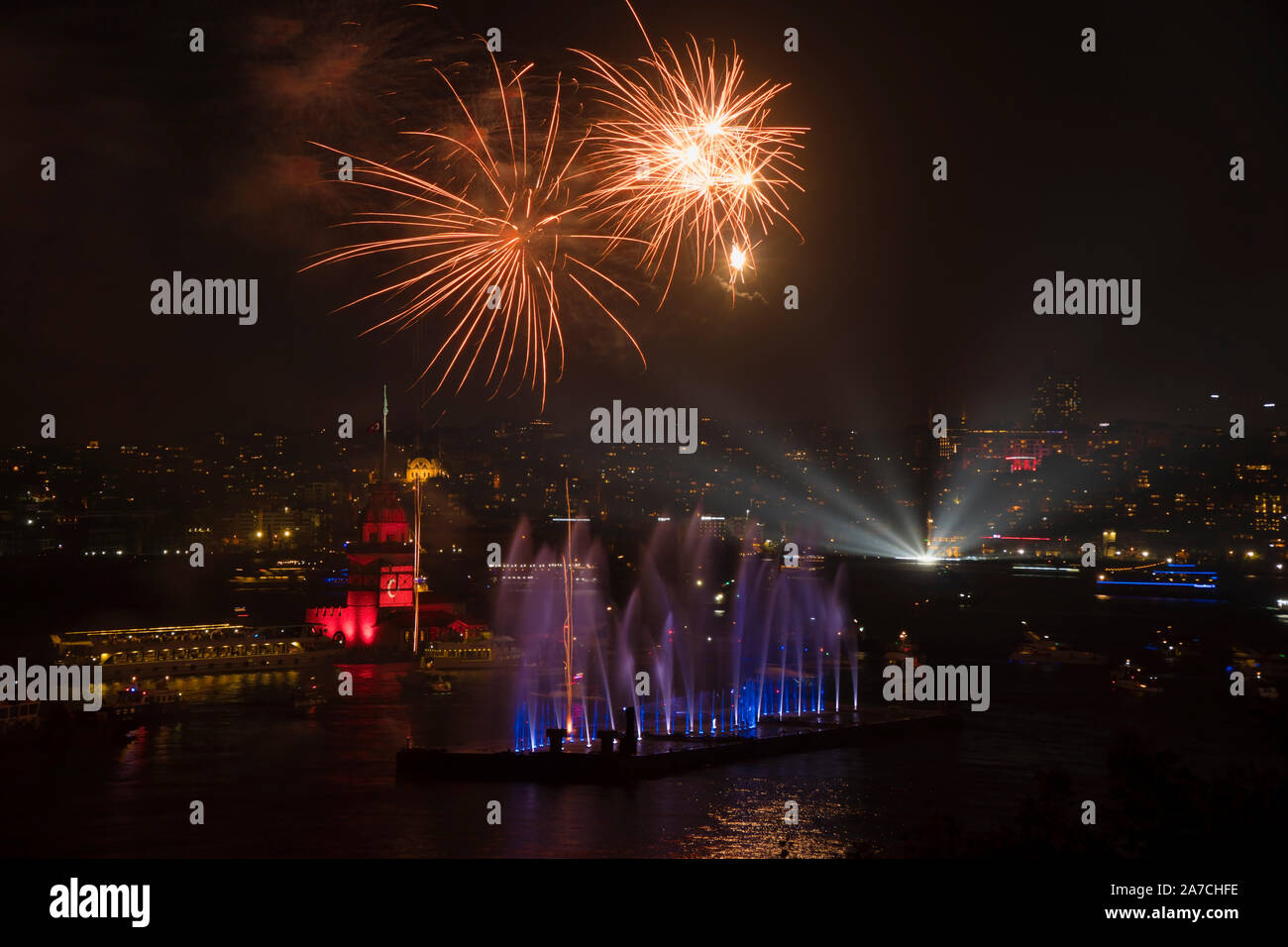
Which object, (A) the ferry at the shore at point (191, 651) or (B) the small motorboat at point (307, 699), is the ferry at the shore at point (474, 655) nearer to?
(A) the ferry at the shore at point (191, 651)

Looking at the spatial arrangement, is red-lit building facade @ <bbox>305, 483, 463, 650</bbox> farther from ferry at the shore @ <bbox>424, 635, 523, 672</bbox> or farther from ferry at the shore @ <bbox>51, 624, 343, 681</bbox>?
ferry at the shore @ <bbox>424, 635, 523, 672</bbox>

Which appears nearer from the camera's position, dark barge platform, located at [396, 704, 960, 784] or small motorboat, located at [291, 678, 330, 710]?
dark barge platform, located at [396, 704, 960, 784]

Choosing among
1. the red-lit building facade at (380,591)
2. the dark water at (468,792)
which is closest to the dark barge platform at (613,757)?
the dark water at (468,792)

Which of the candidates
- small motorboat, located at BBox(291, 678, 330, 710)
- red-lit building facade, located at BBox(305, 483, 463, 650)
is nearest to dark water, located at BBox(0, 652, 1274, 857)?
small motorboat, located at BBox(291, 678, 330, 710)

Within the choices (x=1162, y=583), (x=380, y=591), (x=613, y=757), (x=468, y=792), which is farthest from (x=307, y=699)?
(x=1162, y=583)

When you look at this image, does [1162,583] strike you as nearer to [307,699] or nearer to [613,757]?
[307,699]
